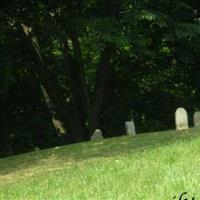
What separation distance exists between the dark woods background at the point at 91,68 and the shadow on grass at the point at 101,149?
523 cm

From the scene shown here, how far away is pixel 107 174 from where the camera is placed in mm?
9078

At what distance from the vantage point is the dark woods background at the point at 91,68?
20.8 m

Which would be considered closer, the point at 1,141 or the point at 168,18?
the point at 168,18

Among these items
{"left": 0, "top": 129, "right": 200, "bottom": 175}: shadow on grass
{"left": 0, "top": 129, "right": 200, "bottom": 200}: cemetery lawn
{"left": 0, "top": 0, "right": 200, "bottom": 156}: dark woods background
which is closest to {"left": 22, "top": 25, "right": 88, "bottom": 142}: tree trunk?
{"left": 0, "top": 0, "right": 200, "bottom": 156}: dark woods background

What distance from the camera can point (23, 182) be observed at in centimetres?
1061

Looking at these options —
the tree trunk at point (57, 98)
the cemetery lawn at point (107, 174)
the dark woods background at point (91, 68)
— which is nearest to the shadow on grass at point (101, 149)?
the cemetery lawn at point (107, 174)

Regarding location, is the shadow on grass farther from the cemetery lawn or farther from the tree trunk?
the tree trunk

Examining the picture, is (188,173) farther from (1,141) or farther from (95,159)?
(1,141)

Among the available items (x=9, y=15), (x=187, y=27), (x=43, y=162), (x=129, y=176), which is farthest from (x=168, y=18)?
(x=129, y=176)

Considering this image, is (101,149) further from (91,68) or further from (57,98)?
(91,68)

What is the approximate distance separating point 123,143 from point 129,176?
20.6 ft

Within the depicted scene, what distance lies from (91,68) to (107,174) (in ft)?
63.4

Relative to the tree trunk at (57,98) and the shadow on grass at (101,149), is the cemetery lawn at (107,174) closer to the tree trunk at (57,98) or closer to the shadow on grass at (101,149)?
the shadow on grass at (101,149)

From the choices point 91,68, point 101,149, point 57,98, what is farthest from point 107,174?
point 91,68
